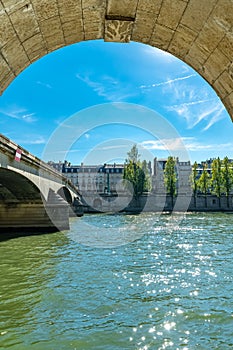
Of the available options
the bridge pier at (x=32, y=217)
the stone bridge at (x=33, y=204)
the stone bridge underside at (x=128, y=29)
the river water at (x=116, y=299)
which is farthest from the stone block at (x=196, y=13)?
the bridge pier at (x=32, y=217)

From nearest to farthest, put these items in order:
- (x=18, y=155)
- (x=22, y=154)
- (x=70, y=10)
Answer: (x=70, y=10) < (x=18, y=155) < (x=22, y=154)

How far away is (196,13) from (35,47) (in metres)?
2.32

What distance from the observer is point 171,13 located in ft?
13.4

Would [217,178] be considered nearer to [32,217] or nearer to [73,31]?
[32,217]

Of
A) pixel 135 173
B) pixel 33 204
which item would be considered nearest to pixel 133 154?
pixel 135 173

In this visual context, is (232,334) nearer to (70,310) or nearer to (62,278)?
(70,310)

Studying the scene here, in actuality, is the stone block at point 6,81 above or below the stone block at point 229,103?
above

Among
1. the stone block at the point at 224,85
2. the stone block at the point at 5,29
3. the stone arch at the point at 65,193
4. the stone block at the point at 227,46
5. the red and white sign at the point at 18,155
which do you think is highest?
the red and white sign at the point at 18,155

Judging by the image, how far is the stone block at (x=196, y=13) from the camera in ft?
12.6

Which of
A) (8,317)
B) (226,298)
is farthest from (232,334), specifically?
(8,317)

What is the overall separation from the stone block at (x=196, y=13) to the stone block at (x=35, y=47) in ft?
6.72

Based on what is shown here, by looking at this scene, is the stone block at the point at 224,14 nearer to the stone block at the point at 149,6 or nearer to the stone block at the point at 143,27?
the stone block at the point at 149,6

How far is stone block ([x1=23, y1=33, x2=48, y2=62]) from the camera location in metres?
4.29

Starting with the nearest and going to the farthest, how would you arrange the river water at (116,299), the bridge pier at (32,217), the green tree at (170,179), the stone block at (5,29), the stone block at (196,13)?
the stone block at (5,29), the stone block at (196,13), the river water at (116,299), the bridge pier at (32,217), the green tree at (170,179)
